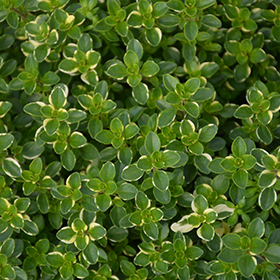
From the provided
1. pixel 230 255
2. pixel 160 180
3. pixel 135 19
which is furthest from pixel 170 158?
pixel 135 19

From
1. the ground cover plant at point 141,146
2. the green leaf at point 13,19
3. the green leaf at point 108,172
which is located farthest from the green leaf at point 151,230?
the green leaf at point 13,19

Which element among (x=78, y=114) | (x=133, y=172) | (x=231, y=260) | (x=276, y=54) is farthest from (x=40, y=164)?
(x=276, y=54)

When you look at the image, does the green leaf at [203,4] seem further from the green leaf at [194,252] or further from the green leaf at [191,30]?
the green leaf at [194,252]

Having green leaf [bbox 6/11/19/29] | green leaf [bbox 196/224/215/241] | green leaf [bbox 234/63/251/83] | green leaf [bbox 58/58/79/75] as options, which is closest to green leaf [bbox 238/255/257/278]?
green leaf [bbox 196/224/215/241]

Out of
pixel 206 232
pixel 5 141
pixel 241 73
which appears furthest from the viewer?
pixel 241 73

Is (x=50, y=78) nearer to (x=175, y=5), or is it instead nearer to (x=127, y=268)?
(x=175, y=5)

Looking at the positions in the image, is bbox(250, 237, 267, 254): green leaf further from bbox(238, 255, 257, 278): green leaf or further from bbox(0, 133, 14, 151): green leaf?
bbox(0, 133, 14, 151): green leaf

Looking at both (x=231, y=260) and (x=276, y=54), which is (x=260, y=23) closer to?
(x=276, y=54)
